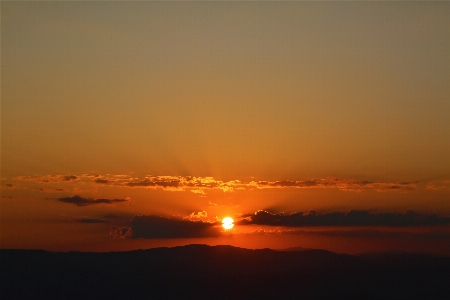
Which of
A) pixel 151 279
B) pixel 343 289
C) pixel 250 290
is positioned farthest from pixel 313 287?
pixel 151 279

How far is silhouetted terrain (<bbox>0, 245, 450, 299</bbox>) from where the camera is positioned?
90.8 meters

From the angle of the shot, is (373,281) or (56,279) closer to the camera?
(56,279)

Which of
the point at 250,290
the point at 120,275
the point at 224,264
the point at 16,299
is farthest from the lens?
the point at 224,264

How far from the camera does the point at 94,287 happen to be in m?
92.6

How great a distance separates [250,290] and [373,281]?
75.1ft

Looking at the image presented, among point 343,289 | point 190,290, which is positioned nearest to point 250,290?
point 190,290

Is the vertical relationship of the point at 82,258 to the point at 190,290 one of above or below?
above

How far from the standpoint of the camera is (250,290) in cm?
9250

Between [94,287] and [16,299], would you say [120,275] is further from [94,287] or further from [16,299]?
[16,299]

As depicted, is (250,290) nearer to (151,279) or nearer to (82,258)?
(151,279)

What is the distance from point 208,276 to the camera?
100m

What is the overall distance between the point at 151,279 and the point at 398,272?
149ft

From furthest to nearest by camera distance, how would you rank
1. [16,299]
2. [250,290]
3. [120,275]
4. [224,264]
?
[224,264], [120,275], [250,290], [16,299]

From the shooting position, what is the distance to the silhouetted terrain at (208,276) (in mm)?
90750
